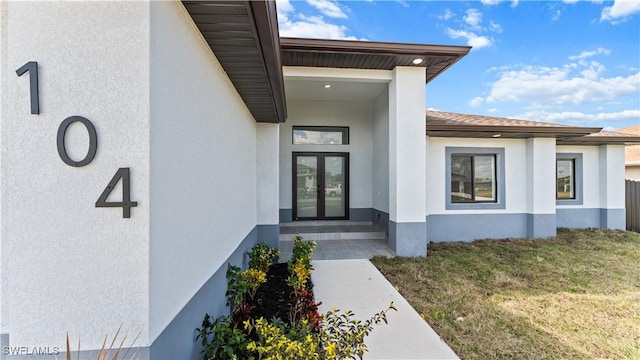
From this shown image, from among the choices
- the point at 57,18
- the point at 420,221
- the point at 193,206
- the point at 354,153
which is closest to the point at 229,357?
the point at 193,206

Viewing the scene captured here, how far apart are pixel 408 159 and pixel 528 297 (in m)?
3.23

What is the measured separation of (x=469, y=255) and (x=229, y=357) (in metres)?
6.01

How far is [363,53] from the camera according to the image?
5258 millimetres

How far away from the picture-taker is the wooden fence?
9318 millimetres

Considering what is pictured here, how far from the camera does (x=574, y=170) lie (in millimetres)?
8836

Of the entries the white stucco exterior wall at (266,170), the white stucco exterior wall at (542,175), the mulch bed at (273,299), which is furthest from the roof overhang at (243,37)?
the white stucco exterior wall at (542,175)

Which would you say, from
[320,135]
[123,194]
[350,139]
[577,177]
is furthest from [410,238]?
[577,177]

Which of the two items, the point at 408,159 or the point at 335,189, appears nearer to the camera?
the point at 408,159

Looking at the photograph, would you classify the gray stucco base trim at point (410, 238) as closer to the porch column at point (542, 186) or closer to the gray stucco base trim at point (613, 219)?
the porch column at point (542, 186)

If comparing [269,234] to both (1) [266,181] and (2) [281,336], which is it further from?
(2) [281,336]

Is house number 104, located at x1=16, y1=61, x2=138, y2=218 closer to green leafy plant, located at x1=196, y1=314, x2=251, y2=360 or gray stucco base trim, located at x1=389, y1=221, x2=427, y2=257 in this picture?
green leafy plant, located at x1=196, y1=314, x2=251, y2=360

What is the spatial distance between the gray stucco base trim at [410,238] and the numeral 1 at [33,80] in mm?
5864

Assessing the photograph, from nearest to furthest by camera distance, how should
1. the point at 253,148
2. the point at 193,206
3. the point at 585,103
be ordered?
the point at 193,206 → the point at 253,148 → the point at 585,103

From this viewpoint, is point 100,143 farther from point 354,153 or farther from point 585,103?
point 585,103
